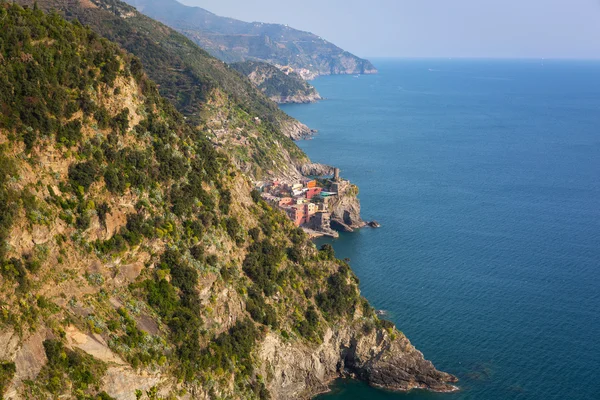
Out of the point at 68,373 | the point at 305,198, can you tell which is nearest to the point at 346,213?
the point at 305,198

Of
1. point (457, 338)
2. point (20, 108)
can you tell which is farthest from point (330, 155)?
point (20, 108)

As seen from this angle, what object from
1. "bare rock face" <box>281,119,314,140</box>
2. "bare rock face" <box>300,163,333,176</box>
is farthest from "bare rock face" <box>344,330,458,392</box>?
"bare rock face" <box>281,119,314,140</box>

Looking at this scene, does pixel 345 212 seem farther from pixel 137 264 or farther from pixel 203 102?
pixel 137 264

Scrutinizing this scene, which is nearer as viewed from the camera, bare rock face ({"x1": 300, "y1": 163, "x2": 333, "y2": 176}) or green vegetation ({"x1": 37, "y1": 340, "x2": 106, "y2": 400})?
green vegetation ({"x1": 37, "y1": 340, "x2": 106, "y2": 400})

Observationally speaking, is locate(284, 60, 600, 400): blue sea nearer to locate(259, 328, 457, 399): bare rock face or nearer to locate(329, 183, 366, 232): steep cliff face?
locate(259, 328, 457, 399): bare rock face

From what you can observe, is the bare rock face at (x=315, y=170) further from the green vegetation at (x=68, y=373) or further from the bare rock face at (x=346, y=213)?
the green vegetation at (x=68, y=373)

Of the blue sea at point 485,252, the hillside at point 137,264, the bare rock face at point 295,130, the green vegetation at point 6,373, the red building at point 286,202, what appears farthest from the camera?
the bare rock face at point 295,130

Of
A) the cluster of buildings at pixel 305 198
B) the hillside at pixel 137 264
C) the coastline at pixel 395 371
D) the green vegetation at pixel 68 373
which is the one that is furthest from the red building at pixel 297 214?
the green vegetation at pixel 68 373
